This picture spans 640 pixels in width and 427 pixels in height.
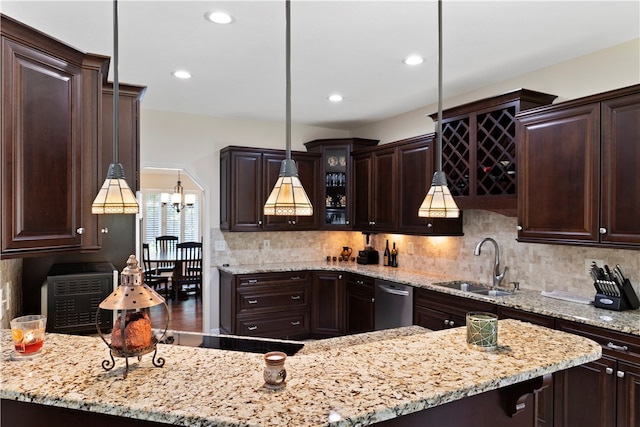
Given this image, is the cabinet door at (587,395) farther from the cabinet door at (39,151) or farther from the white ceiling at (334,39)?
the cabinet door at (39,151)

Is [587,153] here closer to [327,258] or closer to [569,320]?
[569,320]

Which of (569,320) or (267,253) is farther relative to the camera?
(267,253)

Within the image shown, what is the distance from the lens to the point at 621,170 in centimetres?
265

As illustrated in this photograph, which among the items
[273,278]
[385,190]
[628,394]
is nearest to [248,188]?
[273,278]

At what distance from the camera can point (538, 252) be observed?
3578 mm

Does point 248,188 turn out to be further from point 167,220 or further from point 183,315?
point 167,220

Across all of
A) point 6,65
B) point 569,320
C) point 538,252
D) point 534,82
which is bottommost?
point 569,320

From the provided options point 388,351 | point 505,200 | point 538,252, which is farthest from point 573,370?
point 388,351

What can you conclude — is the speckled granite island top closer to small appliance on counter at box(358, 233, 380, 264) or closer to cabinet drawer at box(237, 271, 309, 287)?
cabinet drawer at box(237, 271, 309, 287)

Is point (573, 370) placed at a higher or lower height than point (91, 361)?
lower

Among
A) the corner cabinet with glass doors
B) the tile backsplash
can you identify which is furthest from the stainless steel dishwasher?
the corner cabinet with glass doors

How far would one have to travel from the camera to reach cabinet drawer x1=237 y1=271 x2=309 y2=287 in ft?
15.8

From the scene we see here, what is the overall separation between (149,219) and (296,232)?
16.2 ft

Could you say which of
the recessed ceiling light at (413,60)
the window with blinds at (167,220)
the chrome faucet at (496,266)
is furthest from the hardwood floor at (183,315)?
the recessed ceiling light at (413,60)
